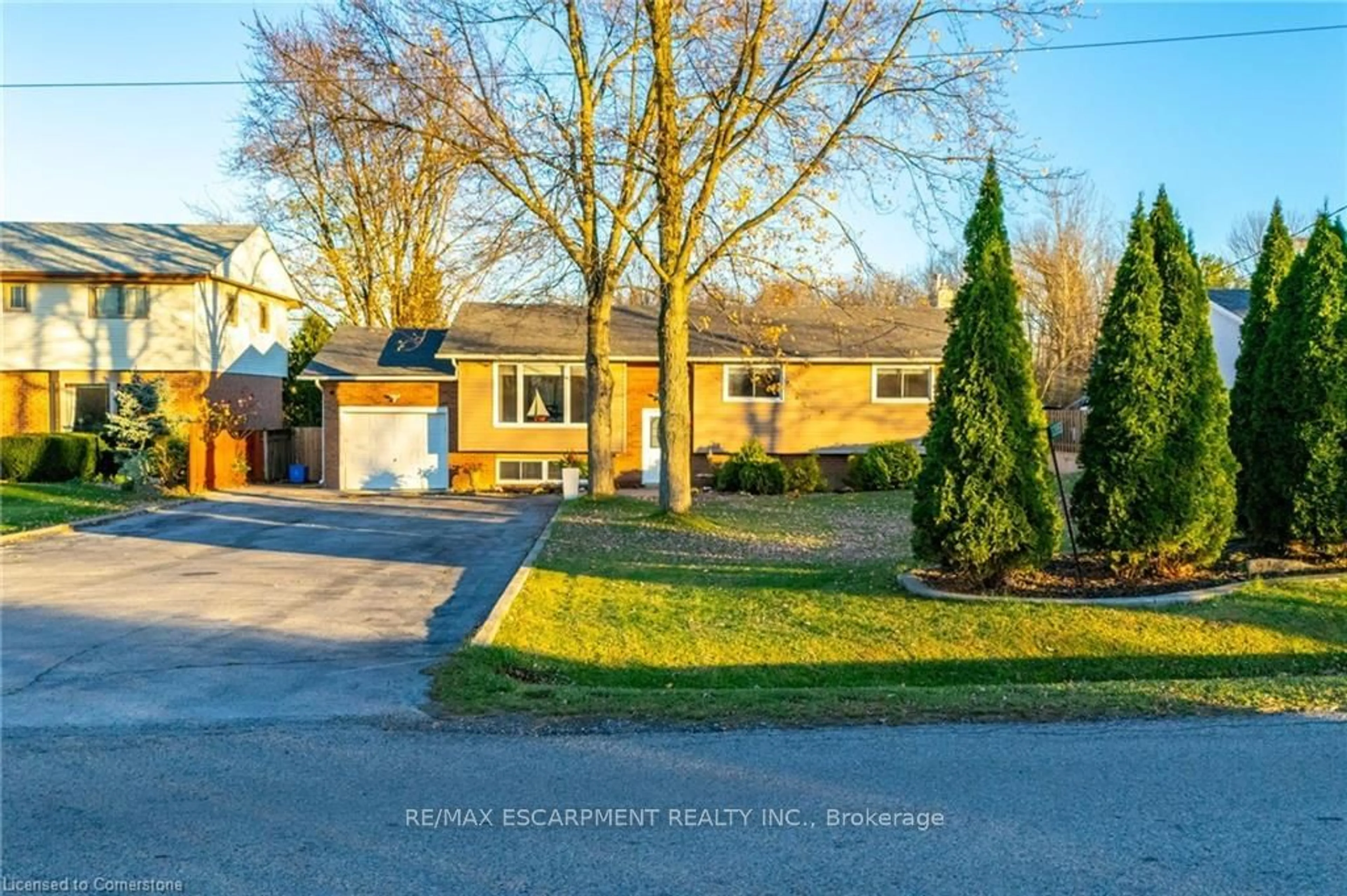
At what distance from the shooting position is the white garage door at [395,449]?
1118 inches

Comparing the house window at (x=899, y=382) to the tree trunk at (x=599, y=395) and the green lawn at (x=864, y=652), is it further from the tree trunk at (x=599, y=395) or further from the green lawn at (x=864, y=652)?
the green lawn at (x=864, y=652)

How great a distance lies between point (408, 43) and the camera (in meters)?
16.2

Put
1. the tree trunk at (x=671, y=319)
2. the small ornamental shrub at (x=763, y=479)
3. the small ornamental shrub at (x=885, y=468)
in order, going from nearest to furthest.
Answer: the tree trunk at (x=671, y=319), the small ornamental shrub at (x=885, y=468), the small ornamental shrub at (x=763, y=479)

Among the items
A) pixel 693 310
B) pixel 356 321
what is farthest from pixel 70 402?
pixel 693 310

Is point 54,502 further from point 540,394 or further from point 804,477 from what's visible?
point 804,477

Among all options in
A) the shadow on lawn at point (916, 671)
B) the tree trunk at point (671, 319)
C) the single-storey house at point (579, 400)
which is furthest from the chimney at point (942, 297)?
the shadow on lawn at point (916, 671)

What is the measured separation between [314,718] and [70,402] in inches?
1099

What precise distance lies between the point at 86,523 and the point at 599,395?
9.60 m

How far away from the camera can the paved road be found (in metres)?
3.95

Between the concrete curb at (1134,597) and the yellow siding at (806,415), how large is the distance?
16857mm

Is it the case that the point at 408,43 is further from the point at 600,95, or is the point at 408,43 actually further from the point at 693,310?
the point at 693,310

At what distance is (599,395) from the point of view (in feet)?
70.0

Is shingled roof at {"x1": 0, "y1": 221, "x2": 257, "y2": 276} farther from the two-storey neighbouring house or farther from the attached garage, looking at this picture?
the attached garage

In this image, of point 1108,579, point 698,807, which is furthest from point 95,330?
point 698,807
